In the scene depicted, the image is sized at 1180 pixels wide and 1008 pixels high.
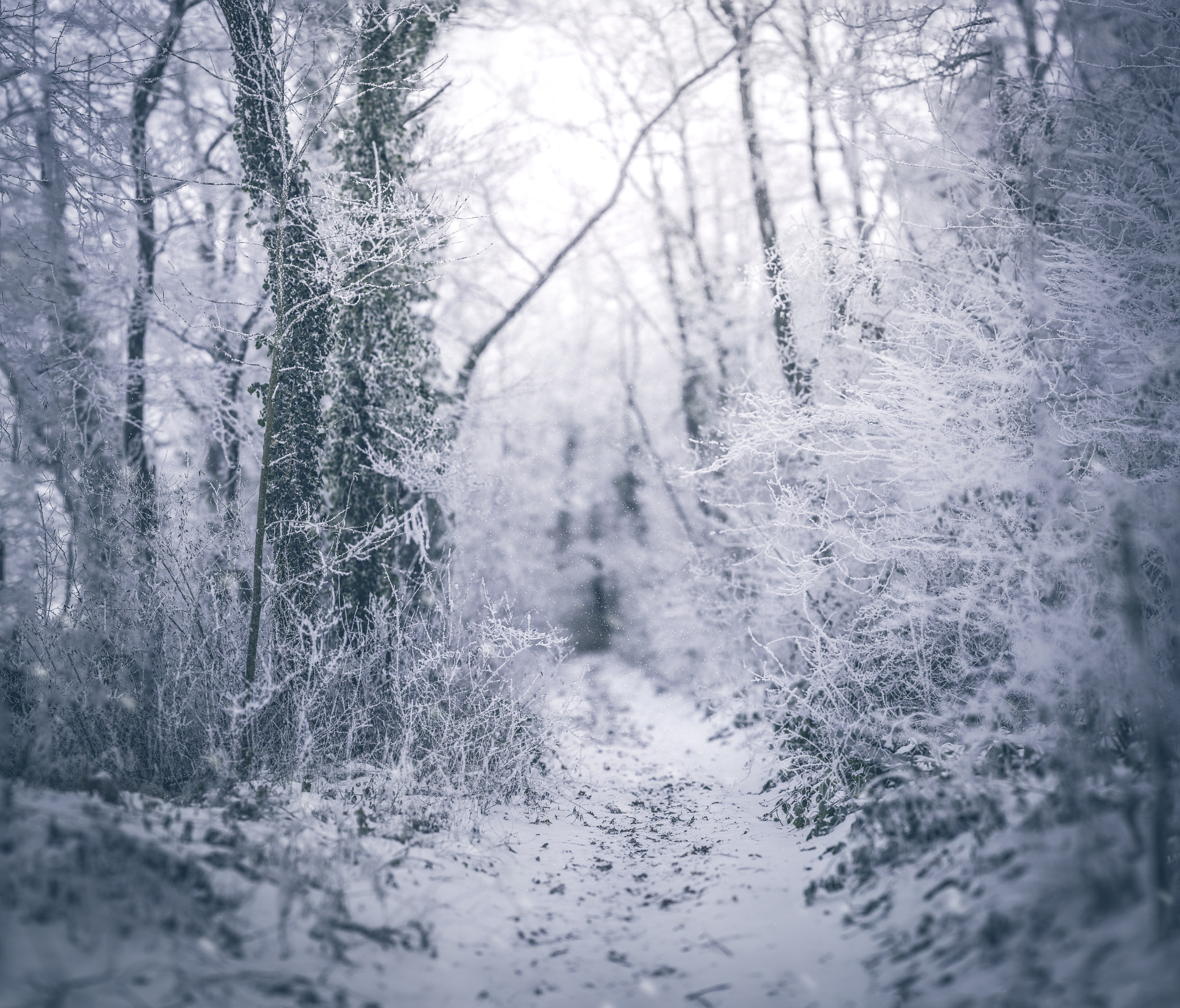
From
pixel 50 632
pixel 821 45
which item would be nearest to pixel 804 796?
pixel 50 632

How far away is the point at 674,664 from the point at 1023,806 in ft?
40.0

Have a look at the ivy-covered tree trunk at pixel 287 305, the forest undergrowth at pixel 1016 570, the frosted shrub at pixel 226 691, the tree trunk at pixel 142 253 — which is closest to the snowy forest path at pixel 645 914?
the forest undergrowth at pixel 1016 570

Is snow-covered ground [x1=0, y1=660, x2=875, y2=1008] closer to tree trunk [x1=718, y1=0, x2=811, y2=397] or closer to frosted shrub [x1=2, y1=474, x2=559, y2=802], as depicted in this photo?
frosted shrub [x1=2, y1=474, x2=559, y2=802]

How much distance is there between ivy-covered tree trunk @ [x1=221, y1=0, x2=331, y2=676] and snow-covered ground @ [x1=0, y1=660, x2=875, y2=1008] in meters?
2.38

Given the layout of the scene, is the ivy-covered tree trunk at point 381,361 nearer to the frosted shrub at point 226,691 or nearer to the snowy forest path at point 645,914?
the frosted shrub at point 226,691

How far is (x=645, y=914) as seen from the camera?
15.4ft

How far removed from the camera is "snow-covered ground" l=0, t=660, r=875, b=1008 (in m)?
3.11

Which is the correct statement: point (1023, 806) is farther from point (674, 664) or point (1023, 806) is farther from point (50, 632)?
point (674, 664)

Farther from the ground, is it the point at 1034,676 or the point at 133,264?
the point at 133,264

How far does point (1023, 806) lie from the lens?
157 inches

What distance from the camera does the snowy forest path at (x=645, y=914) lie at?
368cm

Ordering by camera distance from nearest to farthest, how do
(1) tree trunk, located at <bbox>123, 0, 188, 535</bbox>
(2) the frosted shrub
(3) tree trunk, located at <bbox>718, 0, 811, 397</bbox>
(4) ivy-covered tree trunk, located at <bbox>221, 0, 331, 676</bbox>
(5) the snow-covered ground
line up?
(5) the snow-covered ground < (2) the frosted shrub < (4) ivy-covered tree trunk, located at <bbox>221, 0, 331, 676</bbox> < (3) tree trunk, located at <bbox>718, 0, 811, 397</bbox> < (1) tree trunk, located at <bbox>123, 0, 188, 535</bbox>

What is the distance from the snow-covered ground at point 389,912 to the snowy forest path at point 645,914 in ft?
0.05

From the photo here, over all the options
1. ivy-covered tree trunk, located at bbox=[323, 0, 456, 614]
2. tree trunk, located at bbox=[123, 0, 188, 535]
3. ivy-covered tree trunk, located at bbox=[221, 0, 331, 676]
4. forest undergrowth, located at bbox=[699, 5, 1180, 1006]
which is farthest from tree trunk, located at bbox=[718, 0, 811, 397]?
tree trunk, located at bbox=[123, 0, 188, 535]
